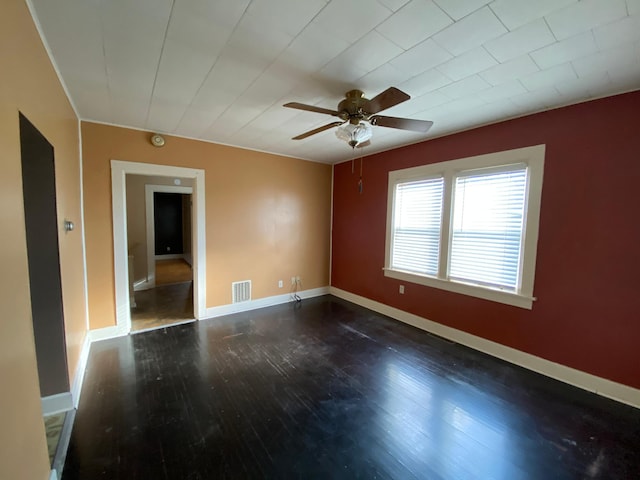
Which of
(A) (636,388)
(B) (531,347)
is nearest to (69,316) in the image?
(B) (531,347)

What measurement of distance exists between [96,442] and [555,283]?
3.75 meters

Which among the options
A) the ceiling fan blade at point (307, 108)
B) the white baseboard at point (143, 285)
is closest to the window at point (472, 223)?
the ceiling fan blade at point (307, 108)

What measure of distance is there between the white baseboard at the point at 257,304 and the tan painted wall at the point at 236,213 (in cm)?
9

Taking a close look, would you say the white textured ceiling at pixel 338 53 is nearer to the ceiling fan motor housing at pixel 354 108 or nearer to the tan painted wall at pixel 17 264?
the ceiling fan motor housing at pixel 354 108

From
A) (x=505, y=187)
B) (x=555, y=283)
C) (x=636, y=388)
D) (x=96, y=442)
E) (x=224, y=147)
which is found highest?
(x=224, y=147)

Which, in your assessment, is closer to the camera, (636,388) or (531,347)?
(636,388)

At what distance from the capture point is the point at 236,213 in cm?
402

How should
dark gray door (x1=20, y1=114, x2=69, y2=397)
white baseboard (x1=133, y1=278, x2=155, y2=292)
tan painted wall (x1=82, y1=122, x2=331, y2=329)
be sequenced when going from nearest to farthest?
dark gray door (x1=20, y1=114, x2=69, y2=397), tan painted wall (x1=82, y1=122, x2=331, y2=329), white baseboard (x1=133, y1=278, x2=155, y2=292)

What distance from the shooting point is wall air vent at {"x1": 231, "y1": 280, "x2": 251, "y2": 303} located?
4.10m

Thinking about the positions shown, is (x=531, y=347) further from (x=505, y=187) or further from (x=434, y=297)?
(x=505, y=187)

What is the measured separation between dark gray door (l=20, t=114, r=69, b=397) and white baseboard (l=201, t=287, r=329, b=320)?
1.93 m

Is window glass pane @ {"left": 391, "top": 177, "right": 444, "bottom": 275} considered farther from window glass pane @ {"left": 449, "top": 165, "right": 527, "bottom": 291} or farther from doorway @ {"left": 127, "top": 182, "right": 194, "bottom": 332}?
doorway @ {"left": 127, "top": 182, "right": 194, "bottom": 332}

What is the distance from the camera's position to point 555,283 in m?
2.49

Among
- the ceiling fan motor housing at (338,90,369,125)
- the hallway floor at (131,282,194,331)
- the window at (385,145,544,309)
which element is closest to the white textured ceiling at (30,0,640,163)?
the ceiling fan motor housing at (338,90,369,125)
